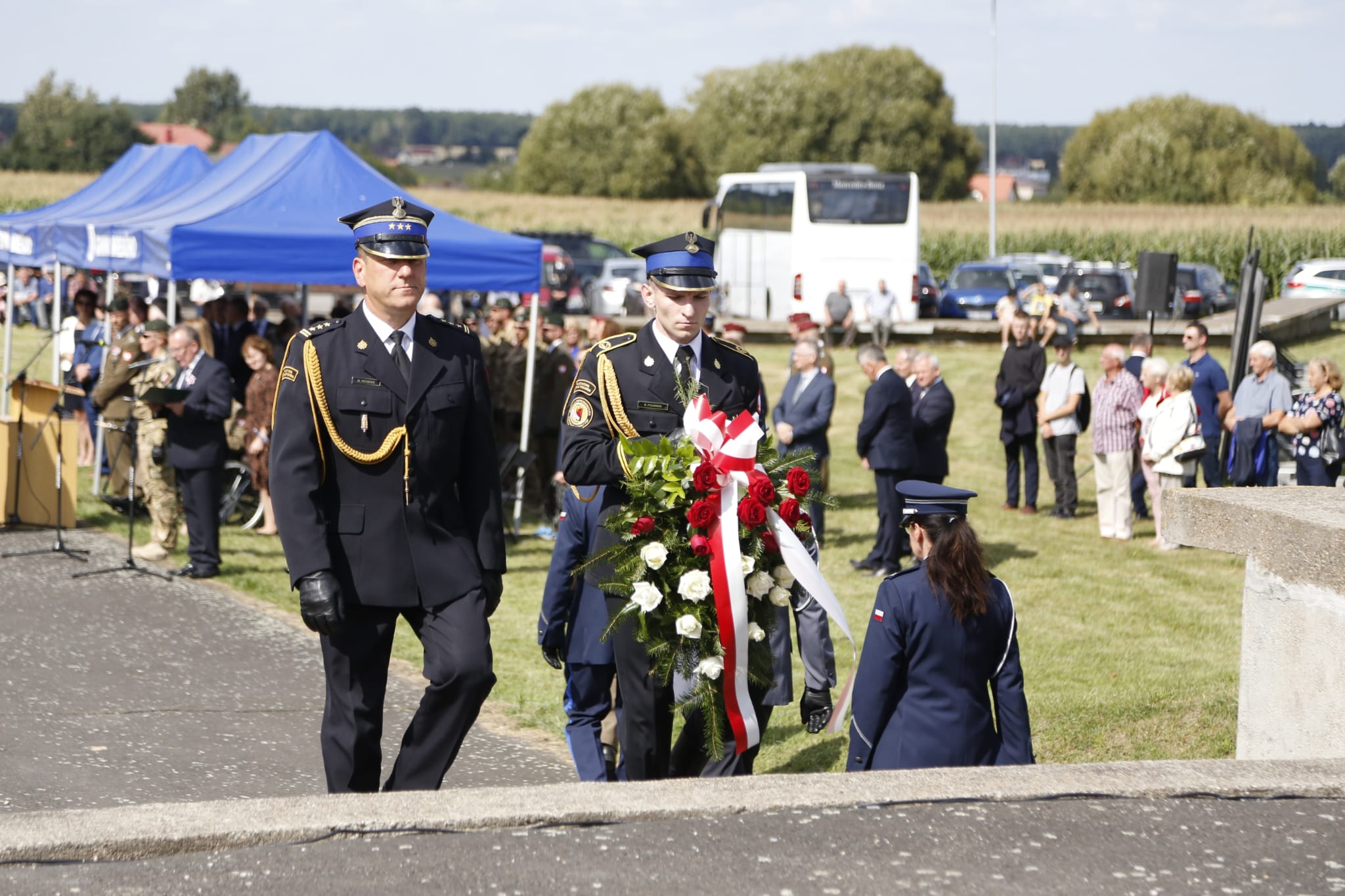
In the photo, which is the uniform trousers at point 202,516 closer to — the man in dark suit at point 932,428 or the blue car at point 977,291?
the man in dark suit at point 932,428

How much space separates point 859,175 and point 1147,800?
29.2 meters

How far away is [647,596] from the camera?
15.6 feet

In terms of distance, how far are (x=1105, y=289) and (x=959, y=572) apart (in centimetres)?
3080

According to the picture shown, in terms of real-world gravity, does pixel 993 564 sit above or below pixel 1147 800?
below

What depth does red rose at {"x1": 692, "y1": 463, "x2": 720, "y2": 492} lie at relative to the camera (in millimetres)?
4703

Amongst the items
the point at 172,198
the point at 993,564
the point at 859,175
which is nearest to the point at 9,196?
the point at 859,175

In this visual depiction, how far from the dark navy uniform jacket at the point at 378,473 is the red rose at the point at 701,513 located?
62cm

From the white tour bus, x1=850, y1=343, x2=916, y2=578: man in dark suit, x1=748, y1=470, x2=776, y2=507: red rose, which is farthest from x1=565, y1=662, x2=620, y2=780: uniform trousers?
the white tour bus

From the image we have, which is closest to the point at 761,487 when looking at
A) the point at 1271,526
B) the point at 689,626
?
the point at 689,626

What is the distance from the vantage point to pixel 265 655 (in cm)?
880

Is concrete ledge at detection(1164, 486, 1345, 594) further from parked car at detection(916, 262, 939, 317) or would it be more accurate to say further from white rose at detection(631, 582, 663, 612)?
parked car at detection(916, 262, 939, 317)

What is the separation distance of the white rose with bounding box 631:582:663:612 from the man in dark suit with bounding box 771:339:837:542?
724 centimetres

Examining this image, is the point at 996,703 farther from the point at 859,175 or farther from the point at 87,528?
the point at 859,175

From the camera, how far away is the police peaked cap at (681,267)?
5.09m
